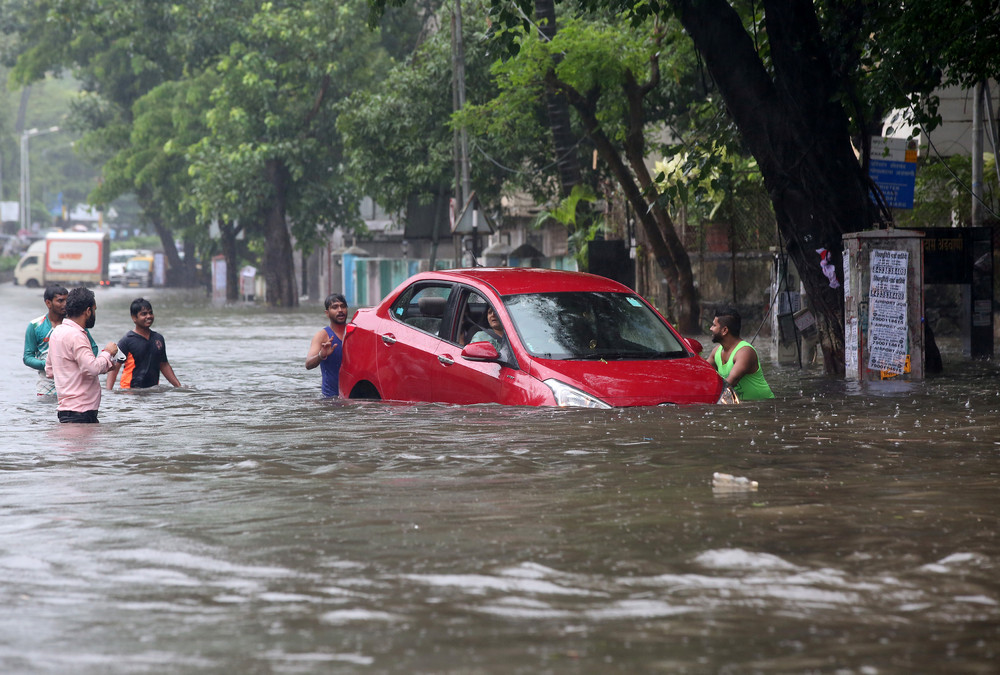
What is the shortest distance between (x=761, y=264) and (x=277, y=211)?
24.2 meters

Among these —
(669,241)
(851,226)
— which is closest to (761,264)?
(669,241)

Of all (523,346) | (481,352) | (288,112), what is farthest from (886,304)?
(288,112)

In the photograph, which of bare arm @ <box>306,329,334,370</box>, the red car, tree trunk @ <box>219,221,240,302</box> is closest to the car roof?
the red car

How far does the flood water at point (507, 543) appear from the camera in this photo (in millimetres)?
4164

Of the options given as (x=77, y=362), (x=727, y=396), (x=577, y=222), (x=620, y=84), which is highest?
(x=620, y=84)

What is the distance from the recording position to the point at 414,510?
6.41 meters

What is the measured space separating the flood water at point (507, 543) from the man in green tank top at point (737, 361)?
0.27 meters

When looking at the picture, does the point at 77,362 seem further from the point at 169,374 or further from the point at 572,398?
the point at 572,398

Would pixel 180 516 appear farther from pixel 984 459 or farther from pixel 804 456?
pixel 984 459

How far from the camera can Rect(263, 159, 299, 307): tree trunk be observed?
4325 centimetres

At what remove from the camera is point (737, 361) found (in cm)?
1049

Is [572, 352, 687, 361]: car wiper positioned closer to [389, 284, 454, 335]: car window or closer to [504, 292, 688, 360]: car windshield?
[504, 292, 688, 360]: car windshield

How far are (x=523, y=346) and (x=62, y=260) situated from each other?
5821 centimetres

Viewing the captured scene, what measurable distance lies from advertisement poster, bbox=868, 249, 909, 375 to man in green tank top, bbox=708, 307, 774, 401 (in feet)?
7.69
